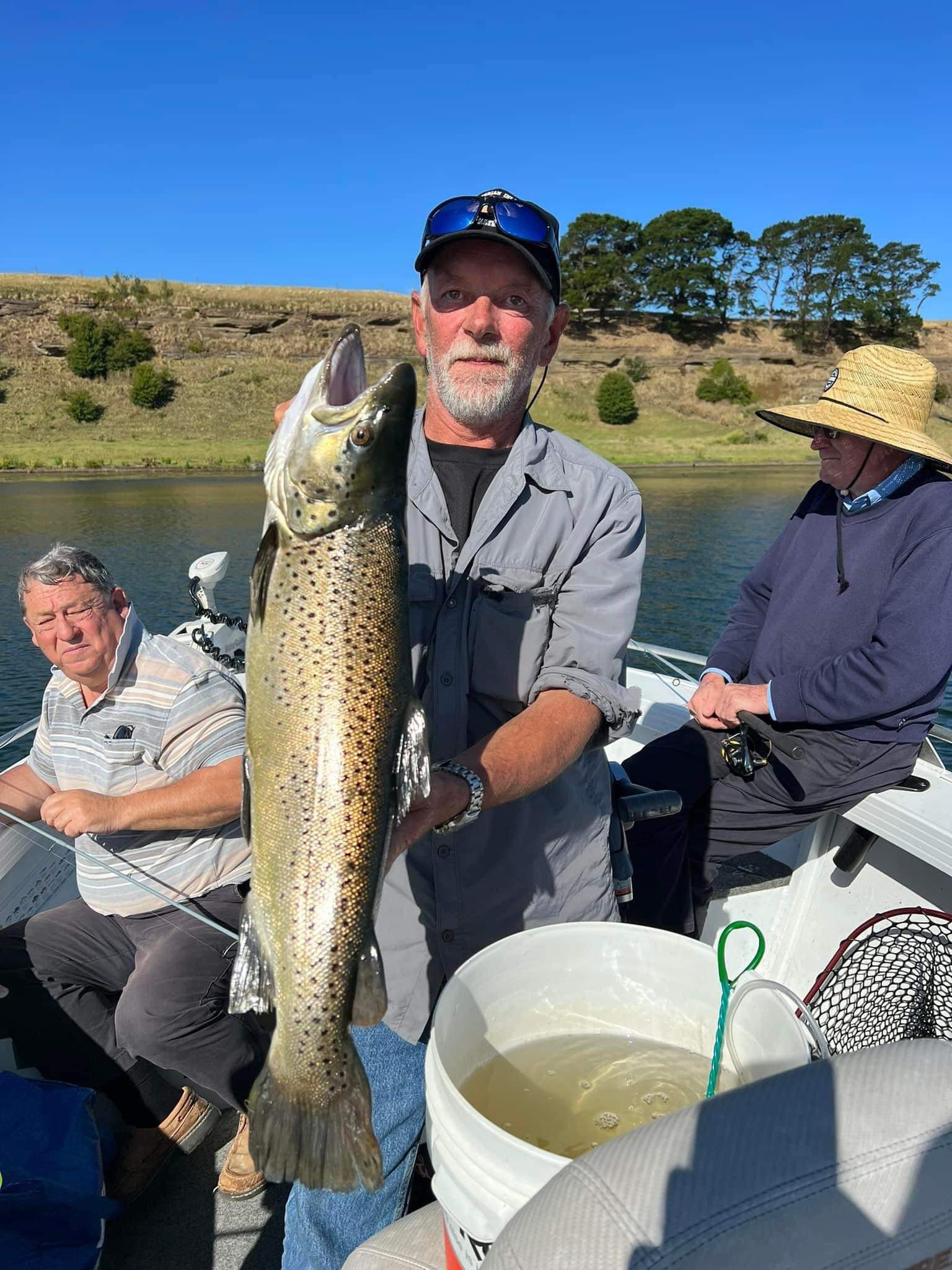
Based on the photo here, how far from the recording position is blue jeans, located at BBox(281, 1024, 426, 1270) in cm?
224

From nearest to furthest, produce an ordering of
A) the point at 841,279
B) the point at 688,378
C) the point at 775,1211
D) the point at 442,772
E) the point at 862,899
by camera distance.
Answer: the point at 775,1211 < the point at 442,772 < the point at 862,899 < the point at 688,378 < the point at 841,279

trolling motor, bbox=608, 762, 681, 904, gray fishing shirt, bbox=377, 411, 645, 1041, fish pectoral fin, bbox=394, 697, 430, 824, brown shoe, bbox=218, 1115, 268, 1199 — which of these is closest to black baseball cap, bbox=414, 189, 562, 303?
gray fishing shirt, bbox=377, 411, 645, 1041

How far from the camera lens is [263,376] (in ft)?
192

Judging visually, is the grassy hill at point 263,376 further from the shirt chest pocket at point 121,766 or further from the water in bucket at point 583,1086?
the water in bucket at point 583,1086

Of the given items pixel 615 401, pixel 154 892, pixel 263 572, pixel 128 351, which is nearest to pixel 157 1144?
pixel 154 892

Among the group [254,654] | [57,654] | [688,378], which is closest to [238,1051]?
[57,654]

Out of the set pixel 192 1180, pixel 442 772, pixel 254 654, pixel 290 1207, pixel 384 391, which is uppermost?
pixel 384 391

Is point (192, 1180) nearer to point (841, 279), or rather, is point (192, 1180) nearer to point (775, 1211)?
point (775, 1211)

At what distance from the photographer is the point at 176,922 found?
127 inches

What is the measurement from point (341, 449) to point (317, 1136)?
1.45 meters

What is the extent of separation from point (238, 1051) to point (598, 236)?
3725 inches

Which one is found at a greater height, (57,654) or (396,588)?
(396,588)

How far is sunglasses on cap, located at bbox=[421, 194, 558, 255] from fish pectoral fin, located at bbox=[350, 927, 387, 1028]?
1.84 meters

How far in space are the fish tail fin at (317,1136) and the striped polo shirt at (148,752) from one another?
1.55m
